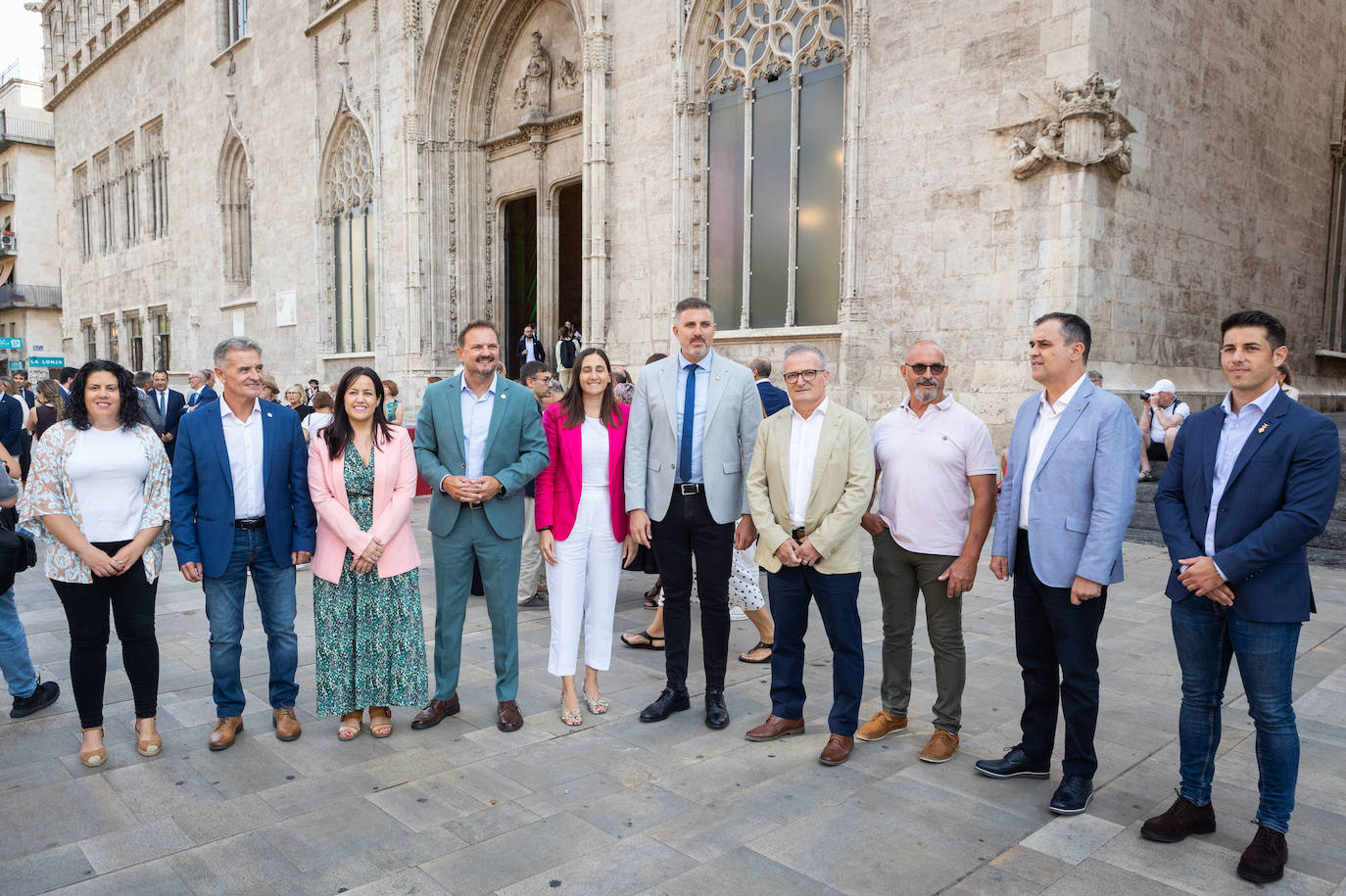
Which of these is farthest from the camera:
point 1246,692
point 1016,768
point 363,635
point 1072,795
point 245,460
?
point 363,635

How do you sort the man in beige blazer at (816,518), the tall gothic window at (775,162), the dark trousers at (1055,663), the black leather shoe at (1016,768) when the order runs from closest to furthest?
the dark trousers at (1055,663), the black leather shoe at (1016,768), the man in beige blazer at (816,518), the tall gothic window at (775,162)

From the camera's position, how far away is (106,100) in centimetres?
3184

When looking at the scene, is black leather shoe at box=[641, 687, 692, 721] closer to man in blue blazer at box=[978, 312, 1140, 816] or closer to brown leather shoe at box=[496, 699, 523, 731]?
brown leather shoe at box=[496, 699, 523, 731]

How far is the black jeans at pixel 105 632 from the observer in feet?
13.2

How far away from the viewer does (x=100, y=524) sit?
3979 mm

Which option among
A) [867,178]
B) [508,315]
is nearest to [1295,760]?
[867,178]

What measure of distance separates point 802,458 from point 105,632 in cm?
328

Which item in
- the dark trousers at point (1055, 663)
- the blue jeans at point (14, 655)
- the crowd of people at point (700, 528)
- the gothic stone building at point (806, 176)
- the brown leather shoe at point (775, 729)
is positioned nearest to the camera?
the crowd of people at point (700, 528)

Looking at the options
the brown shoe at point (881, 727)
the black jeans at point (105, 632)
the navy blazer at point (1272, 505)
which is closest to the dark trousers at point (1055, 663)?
the navy blazer at point (1272, 505)

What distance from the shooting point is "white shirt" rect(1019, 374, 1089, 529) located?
3.63 meters

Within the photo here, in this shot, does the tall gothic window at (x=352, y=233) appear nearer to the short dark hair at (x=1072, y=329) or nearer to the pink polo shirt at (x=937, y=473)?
the pink polo shirt at (x=937, y=473)

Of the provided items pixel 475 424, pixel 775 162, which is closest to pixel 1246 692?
pixel 475 424

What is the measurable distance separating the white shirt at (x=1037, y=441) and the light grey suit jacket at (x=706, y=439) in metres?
1.31

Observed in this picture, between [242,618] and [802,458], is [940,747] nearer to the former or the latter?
[802,458]
